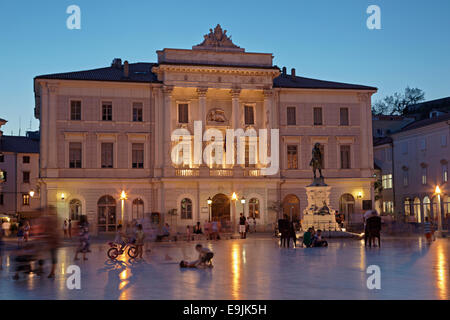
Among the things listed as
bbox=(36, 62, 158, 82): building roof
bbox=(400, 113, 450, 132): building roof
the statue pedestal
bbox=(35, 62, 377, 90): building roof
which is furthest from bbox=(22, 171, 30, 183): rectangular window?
the statue pedestal

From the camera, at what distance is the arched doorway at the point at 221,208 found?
4972 centimetres

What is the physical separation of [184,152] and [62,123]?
984cm

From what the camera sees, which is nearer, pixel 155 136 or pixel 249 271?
pixel 249 271

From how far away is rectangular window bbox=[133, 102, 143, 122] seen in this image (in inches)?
1946

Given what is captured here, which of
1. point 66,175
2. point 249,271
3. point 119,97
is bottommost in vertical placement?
point 249,271

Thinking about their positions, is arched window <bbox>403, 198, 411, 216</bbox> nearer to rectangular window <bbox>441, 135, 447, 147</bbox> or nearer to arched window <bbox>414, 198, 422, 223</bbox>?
arched window <bbox>414, 198, 422, 223</bbox>

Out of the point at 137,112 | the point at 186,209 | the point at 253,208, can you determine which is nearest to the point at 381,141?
the point at 253,208

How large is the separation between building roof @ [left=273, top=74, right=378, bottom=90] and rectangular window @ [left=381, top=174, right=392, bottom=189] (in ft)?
43.6

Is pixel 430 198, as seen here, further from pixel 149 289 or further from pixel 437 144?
pixel 149 289

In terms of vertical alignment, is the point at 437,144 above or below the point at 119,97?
below

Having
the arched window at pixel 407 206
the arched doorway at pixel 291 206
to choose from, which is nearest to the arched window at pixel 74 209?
the arched doorway at pixel 291 206
